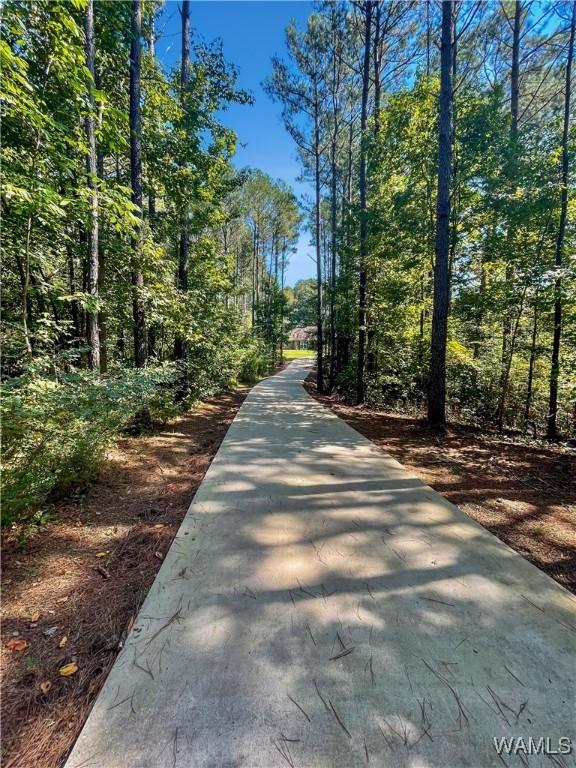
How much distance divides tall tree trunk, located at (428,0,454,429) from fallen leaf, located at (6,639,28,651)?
20.1ft

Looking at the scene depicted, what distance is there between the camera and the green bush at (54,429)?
91.7 inches

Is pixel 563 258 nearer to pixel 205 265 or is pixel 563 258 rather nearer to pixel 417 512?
pixel 417 512

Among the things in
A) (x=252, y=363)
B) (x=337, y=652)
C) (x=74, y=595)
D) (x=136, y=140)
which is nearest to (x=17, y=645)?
(x=74, y=595)

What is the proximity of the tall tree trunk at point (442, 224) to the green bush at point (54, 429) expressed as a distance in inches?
203

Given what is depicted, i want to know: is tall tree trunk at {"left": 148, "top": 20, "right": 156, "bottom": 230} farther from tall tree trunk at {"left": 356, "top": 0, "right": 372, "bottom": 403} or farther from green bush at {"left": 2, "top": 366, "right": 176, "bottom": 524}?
tall tree trunk at {"left": 356, "top": 0, "right": 372, "bottom": 403}

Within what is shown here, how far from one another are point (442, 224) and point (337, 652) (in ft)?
21.6

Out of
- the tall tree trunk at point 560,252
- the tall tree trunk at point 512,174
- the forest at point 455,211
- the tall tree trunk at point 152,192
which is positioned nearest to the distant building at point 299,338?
the forest at point 455,211

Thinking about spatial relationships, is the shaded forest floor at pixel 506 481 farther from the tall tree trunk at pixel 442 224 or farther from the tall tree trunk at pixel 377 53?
the tall tree trunk at pixel 377 53

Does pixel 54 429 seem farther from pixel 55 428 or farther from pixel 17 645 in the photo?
pixel 17 645

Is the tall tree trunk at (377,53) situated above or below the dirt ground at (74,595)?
above

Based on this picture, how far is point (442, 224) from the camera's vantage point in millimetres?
5848

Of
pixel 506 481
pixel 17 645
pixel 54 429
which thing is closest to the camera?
pixel 17 645

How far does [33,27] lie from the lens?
3795 millimetres

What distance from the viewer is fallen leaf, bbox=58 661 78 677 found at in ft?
4.78
